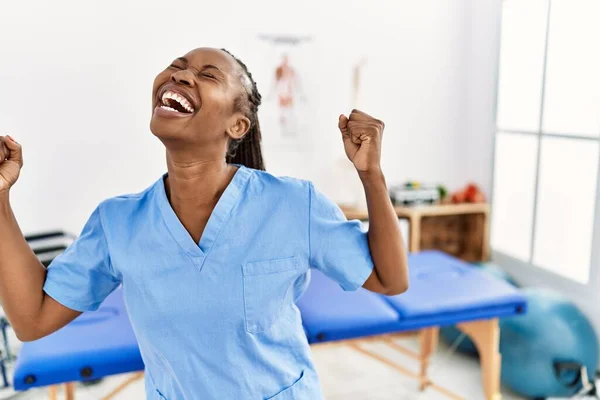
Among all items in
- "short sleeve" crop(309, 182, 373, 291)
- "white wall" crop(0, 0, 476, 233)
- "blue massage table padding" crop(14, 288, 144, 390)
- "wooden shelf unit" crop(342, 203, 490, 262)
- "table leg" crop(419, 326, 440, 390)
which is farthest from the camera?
"wooden shelf unit" crop(342, 203, 490, 262)

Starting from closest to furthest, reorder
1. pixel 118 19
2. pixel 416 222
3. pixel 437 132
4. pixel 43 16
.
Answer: pixel 43 16 → pixel 118 19 → pixel 416 222 → pixel 437 132

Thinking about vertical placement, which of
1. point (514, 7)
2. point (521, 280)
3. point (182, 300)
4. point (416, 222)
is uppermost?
point (514, 7)

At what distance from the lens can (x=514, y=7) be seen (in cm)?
165

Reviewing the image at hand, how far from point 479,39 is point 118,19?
160 cm

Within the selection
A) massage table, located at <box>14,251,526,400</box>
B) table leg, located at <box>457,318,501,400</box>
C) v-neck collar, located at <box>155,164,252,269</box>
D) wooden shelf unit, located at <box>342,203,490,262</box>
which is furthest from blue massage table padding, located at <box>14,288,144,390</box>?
wooden shelf unit, located at <box>342,203,490,262</box>

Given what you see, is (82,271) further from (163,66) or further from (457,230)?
(457,230)

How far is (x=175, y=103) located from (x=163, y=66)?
1.87m

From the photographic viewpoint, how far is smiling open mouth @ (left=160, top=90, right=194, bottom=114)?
76cm

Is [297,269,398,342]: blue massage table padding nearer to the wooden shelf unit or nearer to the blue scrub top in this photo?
the blue scrub top

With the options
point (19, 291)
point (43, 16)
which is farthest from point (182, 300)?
point (43, 16)

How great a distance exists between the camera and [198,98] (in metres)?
0.78

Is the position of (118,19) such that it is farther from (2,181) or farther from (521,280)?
(521,280)

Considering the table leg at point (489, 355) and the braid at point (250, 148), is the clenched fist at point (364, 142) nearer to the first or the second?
the braid at point (250, 148)

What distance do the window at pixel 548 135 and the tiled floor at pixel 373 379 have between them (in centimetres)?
59
